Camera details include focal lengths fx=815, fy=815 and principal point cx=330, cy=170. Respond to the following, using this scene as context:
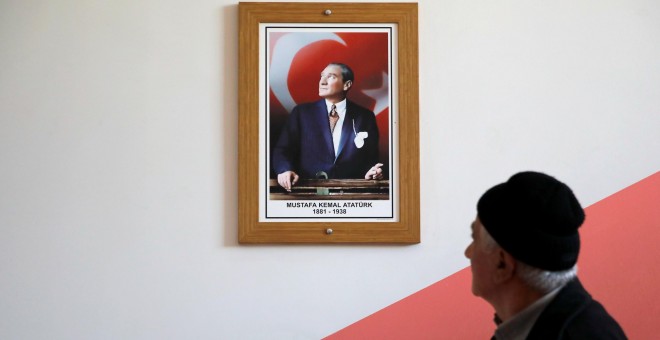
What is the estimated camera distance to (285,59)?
2.78 metres

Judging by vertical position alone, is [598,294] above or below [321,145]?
below

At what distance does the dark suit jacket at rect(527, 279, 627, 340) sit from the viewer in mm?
1383

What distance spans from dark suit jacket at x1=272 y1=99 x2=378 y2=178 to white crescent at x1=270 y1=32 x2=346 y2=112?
6 cm

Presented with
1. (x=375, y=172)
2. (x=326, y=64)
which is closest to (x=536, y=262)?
(x=375, y=172)

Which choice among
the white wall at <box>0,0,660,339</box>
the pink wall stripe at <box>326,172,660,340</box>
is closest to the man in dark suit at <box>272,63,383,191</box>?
the white wall at <box>0,0,660,339</box>

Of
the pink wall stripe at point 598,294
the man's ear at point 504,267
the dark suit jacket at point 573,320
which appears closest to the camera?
the dark suit jacket at point 573,320

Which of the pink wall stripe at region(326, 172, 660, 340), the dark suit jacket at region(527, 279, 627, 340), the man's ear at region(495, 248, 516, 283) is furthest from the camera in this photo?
the pink wall stripe at region(326, 172, 660, 340)

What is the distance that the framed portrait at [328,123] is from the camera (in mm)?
2738

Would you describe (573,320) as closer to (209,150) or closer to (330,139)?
(330,139)

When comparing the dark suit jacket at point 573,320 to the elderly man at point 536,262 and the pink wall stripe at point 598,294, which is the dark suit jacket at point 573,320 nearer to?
the elderly man at point 536,262

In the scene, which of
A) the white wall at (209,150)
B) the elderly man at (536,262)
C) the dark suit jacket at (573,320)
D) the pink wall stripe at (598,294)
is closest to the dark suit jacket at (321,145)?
the white wall at (209,150)

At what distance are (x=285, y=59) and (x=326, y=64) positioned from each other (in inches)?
5.6

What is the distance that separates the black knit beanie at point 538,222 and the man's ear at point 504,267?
2cm

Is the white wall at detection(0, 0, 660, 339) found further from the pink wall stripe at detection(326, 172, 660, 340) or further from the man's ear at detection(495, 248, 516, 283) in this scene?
the man's ear at detection(495, 248, 516, 283)
